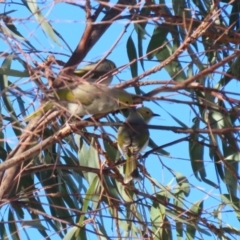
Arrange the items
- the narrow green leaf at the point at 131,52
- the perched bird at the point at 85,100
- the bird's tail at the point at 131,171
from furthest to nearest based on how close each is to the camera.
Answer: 1. the narrow green leaf at the point at 131,52
2. the bird's tail at the point at 131,171
3. the perched bird at the point at 85,100

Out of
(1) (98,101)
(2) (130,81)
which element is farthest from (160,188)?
(2) (130,81)

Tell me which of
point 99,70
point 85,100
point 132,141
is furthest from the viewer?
point 99,70

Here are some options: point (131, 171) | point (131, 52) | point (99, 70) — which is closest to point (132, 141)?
point (131, 171)

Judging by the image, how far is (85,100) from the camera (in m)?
2.71

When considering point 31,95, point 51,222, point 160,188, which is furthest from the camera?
point 51,222

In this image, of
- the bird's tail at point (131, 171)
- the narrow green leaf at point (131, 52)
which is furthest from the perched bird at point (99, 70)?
the bird's tail at point (131, 171)

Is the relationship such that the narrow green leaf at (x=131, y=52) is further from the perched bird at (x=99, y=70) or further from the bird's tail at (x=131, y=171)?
the bird's tail at (x=131, y=171)

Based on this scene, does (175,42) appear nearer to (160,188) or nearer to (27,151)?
(160,188)

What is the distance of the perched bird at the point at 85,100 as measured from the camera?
7.95ft

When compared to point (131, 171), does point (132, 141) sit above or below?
above

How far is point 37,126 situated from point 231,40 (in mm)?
678

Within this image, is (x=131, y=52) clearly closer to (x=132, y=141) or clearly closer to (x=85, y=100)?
(x=132, y=141)

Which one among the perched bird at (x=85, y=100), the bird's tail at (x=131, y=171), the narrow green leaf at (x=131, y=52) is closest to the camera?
the perched bird at (x=85, y=100)

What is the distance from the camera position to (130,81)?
221cm
